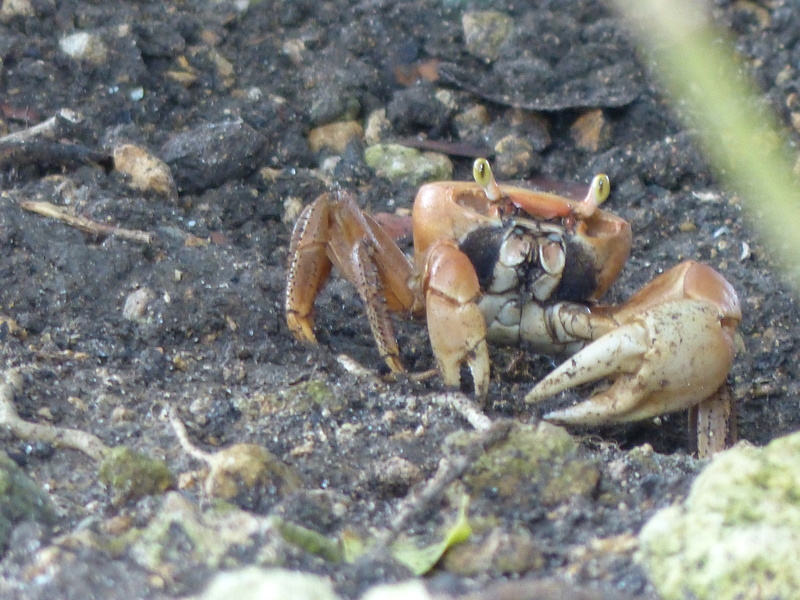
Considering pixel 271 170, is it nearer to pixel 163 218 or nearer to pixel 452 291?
pixel 163 218

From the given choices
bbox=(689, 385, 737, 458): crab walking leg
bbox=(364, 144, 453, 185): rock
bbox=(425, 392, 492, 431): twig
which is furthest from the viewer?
bbox=(364, 144, 453, 185): rock

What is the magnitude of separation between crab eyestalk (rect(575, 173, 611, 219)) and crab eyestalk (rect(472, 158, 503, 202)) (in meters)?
0.27

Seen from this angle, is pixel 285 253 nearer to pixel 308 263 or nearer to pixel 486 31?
pixel 308 263

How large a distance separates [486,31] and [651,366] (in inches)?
105

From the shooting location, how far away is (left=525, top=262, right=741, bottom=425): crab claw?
283 cm

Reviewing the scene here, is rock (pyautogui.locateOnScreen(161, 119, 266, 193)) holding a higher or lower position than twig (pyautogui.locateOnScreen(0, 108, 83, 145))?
lower

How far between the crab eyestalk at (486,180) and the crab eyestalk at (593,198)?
10.7 inches

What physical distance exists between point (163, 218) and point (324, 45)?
5.47 ft

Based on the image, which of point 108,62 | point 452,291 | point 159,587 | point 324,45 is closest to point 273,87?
point 324,45

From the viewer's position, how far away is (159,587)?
1.42 m

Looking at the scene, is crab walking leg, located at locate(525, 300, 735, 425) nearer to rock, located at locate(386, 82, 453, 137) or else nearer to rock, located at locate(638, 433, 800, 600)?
rock, located at locate(638, 433, 800, 600)

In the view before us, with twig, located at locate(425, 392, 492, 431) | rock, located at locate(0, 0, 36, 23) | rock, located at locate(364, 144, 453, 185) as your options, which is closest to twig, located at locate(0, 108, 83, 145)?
rock, located at locate(0, 0, 36, 23)

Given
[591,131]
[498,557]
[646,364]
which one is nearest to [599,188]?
[646,364]

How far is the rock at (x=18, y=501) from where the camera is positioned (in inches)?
64.8
